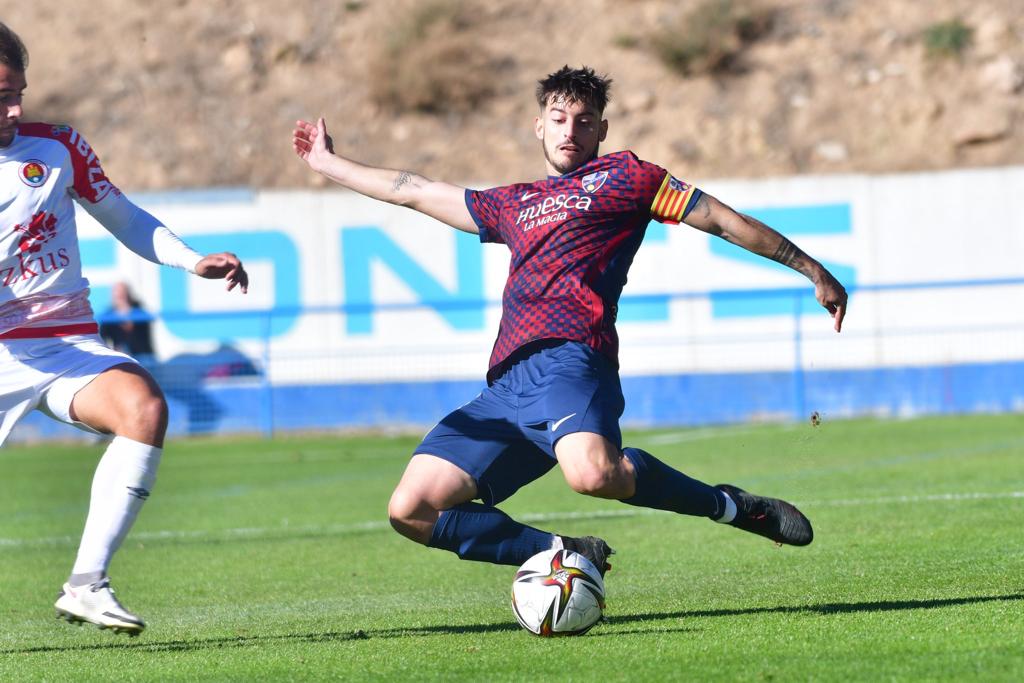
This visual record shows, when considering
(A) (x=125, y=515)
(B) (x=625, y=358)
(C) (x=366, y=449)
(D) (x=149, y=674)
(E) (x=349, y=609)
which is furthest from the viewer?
(B) (x=625, y=358)

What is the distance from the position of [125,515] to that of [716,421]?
48.1 feet

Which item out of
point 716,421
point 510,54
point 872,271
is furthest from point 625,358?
point 510,54

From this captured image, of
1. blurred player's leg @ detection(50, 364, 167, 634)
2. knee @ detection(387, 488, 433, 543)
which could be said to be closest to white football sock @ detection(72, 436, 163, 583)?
blurred player's leg @ detection(50, 364, 167, 634)

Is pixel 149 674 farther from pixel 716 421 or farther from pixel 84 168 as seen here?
pixel 716 421

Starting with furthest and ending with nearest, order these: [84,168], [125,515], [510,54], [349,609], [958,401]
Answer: [510,54], [958,401], [349,609], [84,168], [125,515]

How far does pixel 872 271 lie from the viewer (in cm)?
2131

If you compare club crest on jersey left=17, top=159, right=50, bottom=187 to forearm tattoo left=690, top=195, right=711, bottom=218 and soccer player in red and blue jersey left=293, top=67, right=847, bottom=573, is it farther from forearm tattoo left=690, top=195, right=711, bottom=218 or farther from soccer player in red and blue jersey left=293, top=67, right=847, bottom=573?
forearm tattoo left=690, top=195, right=711, bottom=218

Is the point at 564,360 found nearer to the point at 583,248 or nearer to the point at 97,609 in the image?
the point at 583,248

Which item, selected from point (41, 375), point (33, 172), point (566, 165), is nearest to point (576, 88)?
point (566, 165)

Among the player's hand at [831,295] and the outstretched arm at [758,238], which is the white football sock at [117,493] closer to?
the outstretched arm at [758,238]

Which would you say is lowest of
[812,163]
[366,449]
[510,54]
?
[366,449]

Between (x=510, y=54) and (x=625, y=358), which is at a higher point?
(x=510, y=54)

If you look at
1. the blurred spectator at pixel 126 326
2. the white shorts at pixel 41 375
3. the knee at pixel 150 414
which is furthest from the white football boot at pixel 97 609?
the blurred spectator at pixel 126 326

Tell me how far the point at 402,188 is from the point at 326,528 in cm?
424
